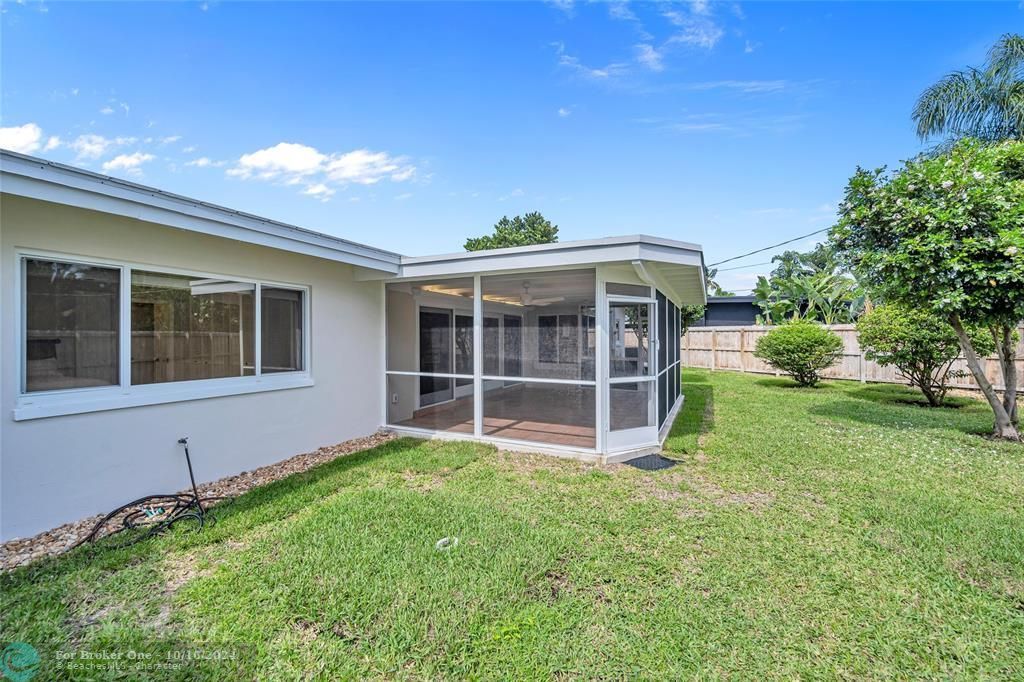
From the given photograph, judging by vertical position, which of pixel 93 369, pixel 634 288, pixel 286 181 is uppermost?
pixel 286 181

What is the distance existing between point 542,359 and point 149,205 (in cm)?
443

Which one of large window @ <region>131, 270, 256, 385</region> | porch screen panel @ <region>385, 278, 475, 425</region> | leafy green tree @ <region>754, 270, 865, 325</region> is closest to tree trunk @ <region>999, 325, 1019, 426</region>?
porch screen panel @ <region>385, 278, 475, 425</region>

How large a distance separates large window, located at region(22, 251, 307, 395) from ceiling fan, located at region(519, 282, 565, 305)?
317cm

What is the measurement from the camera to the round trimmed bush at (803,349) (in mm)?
11773

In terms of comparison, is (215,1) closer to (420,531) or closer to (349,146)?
(349,146)

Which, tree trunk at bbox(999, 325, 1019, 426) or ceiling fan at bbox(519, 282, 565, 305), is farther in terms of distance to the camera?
tree trunk at bbox(999, 325, 1019, 426)

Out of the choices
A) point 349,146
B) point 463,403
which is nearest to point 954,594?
point 463,403

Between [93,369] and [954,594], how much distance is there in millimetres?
6890

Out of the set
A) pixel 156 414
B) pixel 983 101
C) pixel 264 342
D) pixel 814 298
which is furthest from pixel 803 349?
pixel 156 414

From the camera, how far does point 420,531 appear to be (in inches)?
139

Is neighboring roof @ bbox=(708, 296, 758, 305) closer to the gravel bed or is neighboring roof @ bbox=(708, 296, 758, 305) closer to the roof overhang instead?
the roof overhang

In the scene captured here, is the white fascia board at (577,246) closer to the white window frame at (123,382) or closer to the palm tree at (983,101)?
the white window frame at (123,382)

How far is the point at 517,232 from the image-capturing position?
25.1 metres

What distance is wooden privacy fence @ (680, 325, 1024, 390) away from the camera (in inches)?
407
